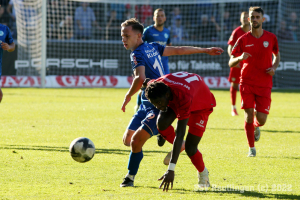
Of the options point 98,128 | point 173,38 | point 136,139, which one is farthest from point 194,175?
point 173,38

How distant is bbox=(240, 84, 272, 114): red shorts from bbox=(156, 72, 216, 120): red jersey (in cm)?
231

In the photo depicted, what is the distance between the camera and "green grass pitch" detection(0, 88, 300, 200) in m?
4.68

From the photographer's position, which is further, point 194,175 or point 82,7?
point 82,7

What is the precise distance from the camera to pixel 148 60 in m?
5.25

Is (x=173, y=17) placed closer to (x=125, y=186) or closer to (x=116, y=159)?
(x=116, y=159)

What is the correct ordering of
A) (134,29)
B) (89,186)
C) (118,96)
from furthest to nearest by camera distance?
1. (118,96)
2. (134,29)
3. (89,186)

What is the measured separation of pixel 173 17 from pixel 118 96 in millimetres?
6809

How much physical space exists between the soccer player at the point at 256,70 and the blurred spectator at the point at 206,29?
46.8ft

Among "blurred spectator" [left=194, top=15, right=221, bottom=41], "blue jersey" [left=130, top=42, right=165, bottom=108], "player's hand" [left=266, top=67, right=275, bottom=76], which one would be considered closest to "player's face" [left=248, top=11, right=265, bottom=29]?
"player's hand" [left=266, top=67, right=275, bottom=76]

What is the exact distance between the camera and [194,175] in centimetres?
546

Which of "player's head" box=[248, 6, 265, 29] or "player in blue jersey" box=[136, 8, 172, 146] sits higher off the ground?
"player's head" box=[248, 6, 265, 29]

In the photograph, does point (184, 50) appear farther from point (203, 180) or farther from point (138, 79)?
point (203, 180)

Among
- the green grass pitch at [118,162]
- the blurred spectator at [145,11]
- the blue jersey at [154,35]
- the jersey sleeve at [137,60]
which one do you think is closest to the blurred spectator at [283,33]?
the blurred spectator at [145,11]

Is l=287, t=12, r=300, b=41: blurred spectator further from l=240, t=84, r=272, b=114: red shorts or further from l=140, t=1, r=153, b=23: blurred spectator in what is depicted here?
l=240, t=84, r=272, b=114: red shorts
